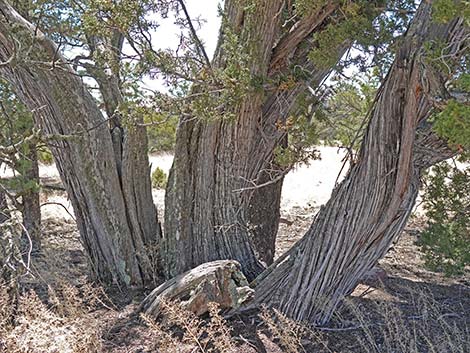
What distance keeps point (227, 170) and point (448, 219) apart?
1.83m

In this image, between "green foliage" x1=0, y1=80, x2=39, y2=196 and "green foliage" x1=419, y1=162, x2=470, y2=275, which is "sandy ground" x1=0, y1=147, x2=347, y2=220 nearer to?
"green foliage" x1=0, y1=80, x2=39, y2=196

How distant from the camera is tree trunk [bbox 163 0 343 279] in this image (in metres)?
3.92

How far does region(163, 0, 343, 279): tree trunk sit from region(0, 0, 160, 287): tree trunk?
0.31m

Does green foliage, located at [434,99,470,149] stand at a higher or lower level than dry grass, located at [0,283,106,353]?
higher

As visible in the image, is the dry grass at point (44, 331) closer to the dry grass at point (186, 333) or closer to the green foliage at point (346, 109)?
the dry grass at point (186, 333)

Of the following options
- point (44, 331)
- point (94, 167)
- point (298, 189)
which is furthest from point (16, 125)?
point (298, 189)

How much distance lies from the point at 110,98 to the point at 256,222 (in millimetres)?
1671

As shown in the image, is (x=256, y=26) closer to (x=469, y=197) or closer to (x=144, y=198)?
(x=144, y=198)

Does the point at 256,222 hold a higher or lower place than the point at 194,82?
lower

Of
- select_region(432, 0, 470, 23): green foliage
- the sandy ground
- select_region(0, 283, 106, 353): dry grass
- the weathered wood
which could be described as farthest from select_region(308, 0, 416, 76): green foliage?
the sandy ground

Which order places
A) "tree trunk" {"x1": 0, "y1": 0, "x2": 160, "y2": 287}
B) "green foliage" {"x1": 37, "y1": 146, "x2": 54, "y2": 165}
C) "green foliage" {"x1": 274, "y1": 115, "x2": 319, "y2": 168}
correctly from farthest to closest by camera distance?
"green foliage" {"x1": 37, "y1": 146, "x2": 54, "y2": 165} → "tree trunk" {"x1": 0, "y1": 0, "x2": 160, "y2": 287} → "green foliage" {"x1": 274, "y1": 115, "x2": 319, "y2": 168}

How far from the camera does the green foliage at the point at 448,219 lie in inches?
157

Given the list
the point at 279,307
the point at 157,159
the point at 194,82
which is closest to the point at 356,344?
the point at 279,307

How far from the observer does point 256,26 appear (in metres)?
3.65
